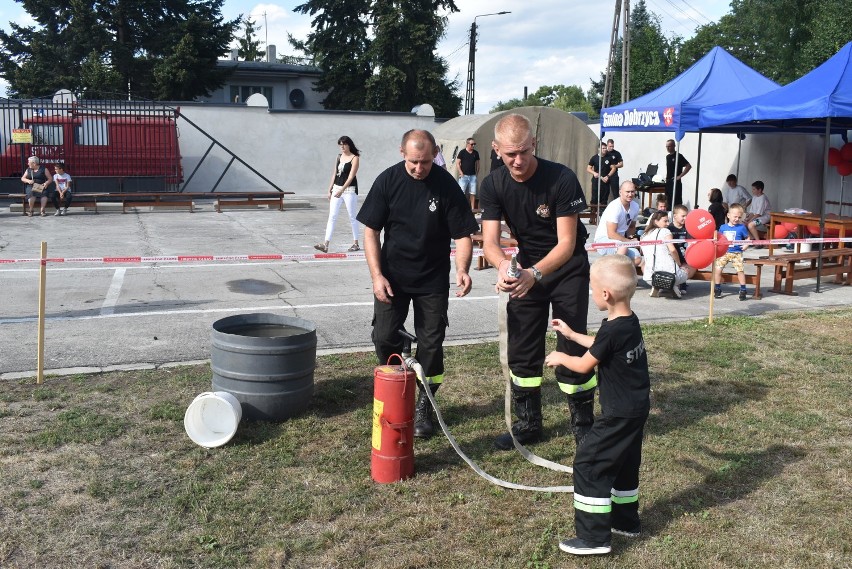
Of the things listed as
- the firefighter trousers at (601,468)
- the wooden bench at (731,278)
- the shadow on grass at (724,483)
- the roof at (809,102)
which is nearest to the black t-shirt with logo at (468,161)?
the roof at (809,102)

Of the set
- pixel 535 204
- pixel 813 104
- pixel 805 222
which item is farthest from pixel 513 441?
pixel 805 222

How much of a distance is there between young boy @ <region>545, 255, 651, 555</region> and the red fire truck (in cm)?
1978

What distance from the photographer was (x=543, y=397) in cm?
620

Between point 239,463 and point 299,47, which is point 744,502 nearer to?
point 239,463

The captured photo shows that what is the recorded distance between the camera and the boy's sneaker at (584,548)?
150 inches

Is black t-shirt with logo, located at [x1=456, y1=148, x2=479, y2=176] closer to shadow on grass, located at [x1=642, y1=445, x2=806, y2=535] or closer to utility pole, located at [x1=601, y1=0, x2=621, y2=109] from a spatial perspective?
utility pole, located at [x1=601, y1=0, x2=621, y2=109]

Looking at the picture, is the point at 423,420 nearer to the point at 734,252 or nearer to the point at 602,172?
the point at 734,252

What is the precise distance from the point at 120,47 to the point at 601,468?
3812 centimetres

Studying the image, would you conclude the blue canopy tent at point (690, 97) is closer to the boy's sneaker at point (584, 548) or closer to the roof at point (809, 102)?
the roof at point (809, 102)

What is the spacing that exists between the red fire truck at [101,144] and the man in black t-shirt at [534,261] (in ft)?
60.8

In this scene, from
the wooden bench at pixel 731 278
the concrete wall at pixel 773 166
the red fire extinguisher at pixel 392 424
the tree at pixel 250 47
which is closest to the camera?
the red fire extinguisher at pixel 392 424

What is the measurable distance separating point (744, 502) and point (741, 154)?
16602 millimetres

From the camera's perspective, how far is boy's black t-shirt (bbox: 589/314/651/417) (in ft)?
12.8

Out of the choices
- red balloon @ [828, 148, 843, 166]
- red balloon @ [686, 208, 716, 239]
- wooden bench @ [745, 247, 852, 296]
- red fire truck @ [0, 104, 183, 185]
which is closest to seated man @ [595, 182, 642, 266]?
red balloon @ [686, 208, 716, 239]
